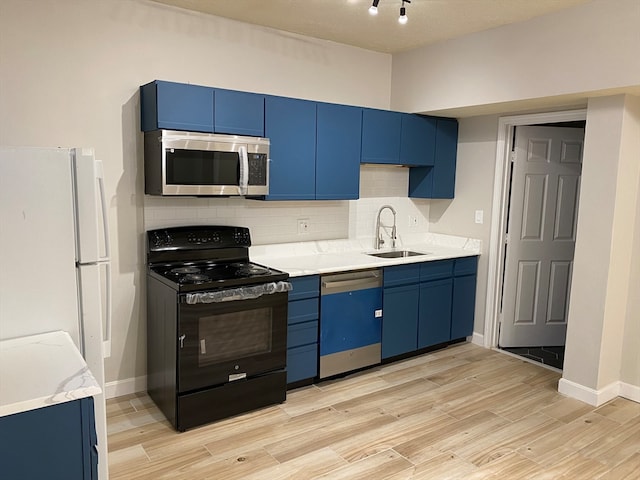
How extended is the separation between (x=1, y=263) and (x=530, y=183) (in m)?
4.08

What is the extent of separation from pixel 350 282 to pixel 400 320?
0.66m

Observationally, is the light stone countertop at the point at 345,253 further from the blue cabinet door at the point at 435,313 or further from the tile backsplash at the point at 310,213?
the blue cabinet door at the point at 435,313

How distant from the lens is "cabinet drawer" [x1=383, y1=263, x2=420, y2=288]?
3.98 m

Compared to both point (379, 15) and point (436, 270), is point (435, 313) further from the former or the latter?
point (379, 15)

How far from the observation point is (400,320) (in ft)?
13.5

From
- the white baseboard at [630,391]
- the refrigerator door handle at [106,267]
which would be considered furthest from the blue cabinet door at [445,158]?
the refrigerator door handle at [106,267]

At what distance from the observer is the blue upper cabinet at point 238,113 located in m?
3.31

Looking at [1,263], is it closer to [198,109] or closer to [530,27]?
[198,109]

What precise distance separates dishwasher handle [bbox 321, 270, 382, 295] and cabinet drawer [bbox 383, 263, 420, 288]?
84mm

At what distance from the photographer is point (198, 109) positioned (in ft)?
10.6

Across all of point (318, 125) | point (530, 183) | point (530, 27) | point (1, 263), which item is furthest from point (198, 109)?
point (530, 183)

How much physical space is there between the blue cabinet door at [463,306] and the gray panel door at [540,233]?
0.92ft

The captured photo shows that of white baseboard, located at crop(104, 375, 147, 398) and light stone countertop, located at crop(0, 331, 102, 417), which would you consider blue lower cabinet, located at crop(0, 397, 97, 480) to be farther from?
white baseboard, located at crop(104, 375, 147, 398)

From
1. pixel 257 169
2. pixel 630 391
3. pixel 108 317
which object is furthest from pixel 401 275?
pixel 108 317
